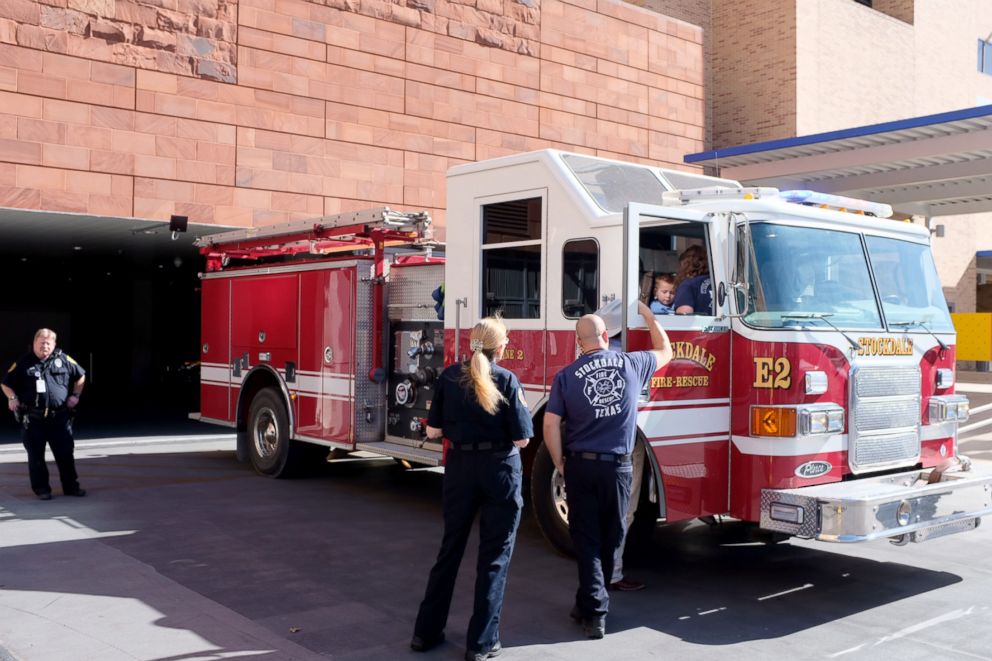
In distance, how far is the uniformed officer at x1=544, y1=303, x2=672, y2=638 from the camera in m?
5.73

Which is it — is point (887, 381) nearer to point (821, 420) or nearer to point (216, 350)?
point (821, 420)

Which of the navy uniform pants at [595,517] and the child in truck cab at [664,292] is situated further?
the child in truck cab at [664,292]

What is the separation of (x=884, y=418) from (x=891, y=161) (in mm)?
14398

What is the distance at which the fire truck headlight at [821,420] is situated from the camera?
650 cm

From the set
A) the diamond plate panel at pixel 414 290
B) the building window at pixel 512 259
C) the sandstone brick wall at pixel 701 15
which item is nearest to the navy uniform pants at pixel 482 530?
the building window at pixel 512 259

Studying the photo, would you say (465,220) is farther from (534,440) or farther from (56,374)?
(56,374)

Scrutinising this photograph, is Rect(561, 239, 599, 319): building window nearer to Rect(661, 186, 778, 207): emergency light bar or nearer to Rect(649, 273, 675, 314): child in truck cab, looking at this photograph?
Rect(649, 273, 675, 314): child in truck cab

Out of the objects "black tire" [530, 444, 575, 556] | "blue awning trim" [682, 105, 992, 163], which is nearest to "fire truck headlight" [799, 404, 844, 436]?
"black tire" [530, 444, 575, 556]

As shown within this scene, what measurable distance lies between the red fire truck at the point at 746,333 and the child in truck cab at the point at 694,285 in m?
0.04

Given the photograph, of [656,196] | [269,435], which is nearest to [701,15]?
[269,435]

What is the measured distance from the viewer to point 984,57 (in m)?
42.5

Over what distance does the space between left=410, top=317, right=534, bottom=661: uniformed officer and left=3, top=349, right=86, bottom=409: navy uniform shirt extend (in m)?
5.76

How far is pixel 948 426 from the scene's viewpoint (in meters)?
7.46

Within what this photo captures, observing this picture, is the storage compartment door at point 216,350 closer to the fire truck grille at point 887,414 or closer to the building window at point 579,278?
the building window at point 579,278
